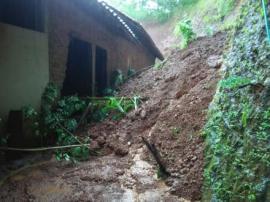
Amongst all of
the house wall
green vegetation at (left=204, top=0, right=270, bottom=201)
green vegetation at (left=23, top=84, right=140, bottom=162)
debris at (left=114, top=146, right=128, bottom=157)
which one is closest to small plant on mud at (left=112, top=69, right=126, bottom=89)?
green vegetation at (left=23, top=84, right=140, bottom=162)

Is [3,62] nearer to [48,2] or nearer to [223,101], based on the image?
[48,2]

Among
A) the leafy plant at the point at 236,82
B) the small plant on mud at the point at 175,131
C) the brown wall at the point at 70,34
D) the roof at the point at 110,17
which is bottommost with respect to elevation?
the small plant on mud at the point at 175,131

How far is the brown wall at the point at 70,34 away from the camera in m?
7.90

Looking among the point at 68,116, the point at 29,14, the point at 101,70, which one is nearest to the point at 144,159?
the point at 68,116

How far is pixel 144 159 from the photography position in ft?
19.5

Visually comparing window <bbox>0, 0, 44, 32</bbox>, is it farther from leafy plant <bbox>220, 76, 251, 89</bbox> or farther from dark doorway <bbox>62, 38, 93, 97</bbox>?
leafy plant <bbox>220, 76, 251, 89</bbox>

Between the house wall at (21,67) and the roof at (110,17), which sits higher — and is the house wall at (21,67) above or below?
below

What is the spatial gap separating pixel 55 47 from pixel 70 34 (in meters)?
0.96

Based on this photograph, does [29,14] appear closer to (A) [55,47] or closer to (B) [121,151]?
(A) [55,47]

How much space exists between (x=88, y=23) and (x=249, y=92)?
673cm

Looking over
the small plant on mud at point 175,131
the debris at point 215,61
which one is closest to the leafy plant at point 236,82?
the small plant on mud at point 175,131

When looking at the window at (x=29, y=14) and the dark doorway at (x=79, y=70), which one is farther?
the dark doorway at (x=79, y=70)

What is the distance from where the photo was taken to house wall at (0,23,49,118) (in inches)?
246

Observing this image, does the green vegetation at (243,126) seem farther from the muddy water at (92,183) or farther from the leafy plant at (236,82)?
the muddy water at (92,183)
